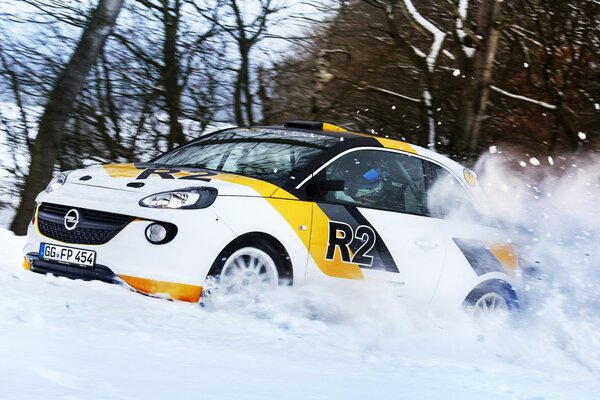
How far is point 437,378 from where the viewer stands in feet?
15.1

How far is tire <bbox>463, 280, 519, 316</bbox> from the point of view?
7059 millimetres

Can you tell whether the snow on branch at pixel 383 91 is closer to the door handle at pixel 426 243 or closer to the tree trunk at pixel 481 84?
the tree trunk at pixel 481 84

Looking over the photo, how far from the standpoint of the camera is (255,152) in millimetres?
6641

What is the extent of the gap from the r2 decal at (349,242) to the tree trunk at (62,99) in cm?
473

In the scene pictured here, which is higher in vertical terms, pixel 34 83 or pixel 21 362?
pixel 34 83

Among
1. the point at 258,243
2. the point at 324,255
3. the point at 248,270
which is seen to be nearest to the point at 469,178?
the point at 324,255

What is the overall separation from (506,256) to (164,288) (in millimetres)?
3039

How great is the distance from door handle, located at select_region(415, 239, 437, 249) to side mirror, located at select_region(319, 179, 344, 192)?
0.81 meters

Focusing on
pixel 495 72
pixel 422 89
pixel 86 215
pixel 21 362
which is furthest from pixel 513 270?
pixel 495 72

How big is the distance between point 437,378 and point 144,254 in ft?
6.46

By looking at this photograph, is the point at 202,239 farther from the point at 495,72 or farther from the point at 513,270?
the point at 495,72

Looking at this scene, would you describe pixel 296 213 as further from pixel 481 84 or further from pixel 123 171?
pixel 481 84

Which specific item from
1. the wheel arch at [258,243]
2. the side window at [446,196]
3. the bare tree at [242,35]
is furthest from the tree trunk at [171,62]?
the wheel arch at [258,243]

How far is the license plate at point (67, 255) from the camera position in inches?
224
